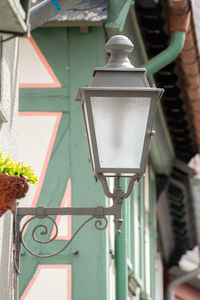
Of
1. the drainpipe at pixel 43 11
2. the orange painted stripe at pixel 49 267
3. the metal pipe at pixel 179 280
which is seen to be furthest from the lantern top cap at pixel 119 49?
the metal pipe at pixel 179 280

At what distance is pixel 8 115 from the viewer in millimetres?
5320

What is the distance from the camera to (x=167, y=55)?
29.8 feet

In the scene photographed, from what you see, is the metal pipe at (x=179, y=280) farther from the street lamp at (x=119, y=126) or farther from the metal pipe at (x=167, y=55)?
the street lamp at (x=119, y=126)

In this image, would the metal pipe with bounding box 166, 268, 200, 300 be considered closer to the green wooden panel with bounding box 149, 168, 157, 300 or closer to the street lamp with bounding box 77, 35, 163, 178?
the green wooden panel with bounding box 149, 168, 157, 300

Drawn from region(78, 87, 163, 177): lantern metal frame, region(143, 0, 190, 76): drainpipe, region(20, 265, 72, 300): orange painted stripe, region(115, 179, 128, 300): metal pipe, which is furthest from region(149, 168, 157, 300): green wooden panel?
region(78, 87, 163, 177): lantern metal frame

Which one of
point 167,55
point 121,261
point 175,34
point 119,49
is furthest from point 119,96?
point 175,34

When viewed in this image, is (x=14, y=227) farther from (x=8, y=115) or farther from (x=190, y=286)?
(x=190, y=286)

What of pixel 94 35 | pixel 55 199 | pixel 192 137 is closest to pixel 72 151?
pixel 55 199

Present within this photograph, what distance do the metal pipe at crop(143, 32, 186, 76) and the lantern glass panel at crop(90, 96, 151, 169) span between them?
4277 mm

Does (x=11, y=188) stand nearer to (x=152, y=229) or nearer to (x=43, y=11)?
(x=43, y=11)

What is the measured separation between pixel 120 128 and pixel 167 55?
4592mm

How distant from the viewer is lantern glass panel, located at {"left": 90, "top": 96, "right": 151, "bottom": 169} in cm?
457

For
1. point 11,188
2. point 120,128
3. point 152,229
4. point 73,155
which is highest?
point 152,229

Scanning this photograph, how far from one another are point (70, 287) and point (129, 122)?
3448mm
